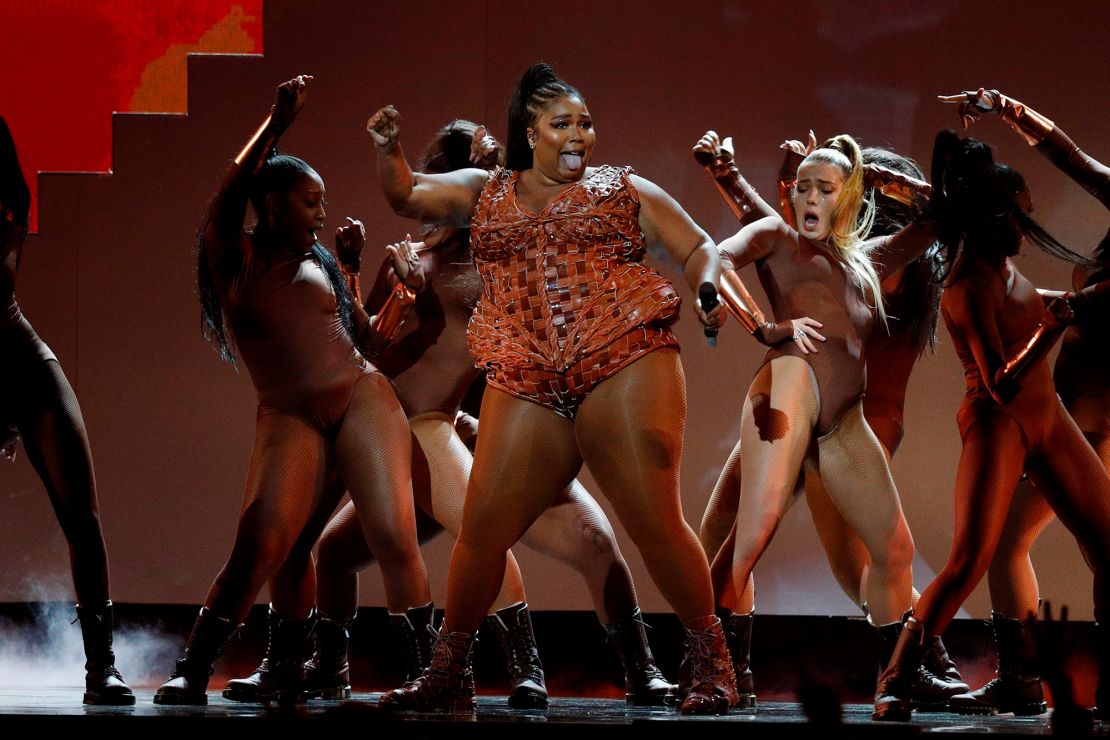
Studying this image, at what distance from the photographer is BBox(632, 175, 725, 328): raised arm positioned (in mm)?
3348

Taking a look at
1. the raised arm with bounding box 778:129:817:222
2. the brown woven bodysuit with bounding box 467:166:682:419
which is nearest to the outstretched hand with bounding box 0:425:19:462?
the brown woven bodysuit with bounding box 467:166:682:419

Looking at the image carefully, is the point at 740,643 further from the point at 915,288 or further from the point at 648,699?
the point at 915,288

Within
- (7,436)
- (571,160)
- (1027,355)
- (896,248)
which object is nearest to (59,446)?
(7,436)

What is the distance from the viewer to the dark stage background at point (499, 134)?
240 inches

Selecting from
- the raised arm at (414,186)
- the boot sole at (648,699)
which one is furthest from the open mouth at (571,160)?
the boot sole at (648,699)

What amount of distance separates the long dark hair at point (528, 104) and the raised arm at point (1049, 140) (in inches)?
59.9

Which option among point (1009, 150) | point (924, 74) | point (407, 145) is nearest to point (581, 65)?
point (407, 145)

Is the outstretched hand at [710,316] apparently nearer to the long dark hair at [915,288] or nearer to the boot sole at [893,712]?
the boot sole at [893,712]

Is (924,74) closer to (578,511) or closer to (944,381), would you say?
(944,381)

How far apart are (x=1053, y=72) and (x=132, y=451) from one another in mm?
4594

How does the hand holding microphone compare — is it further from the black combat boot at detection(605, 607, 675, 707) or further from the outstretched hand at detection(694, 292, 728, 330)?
the black combat boot at detection(605, 607, 675, 707)

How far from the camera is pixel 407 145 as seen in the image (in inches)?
247

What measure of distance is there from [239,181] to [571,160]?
104 centimetres

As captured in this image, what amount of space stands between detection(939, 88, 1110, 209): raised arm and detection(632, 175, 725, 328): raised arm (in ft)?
4.53
